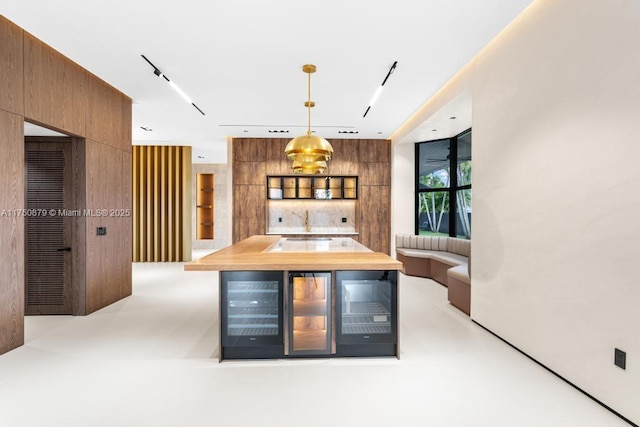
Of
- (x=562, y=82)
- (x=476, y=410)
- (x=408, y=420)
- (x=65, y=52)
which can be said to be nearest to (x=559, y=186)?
(x=562, y=82)

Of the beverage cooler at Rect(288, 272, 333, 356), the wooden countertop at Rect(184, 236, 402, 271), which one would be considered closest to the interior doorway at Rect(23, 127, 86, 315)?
Result: the wooden countertop at Rect(184, 236, 402, 271)

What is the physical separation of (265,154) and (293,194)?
1.08 meters

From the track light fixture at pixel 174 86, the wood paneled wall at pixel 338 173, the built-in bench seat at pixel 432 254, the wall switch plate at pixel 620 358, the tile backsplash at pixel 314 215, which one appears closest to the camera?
the wall switch plate at pixel 620 358

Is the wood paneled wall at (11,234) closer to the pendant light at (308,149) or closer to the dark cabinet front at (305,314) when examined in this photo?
the dark cabinet front at (305,314)

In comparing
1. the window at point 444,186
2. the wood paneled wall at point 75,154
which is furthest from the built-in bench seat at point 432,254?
the wood paneled wall at point 75,154

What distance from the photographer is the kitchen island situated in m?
2.98

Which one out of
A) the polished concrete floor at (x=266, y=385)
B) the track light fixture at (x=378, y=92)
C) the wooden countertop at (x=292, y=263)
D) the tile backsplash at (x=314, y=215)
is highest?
the track light fixture at (x=378, y=92)

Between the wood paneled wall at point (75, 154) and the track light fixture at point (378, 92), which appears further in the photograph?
the track light fixture at point (378, 92)

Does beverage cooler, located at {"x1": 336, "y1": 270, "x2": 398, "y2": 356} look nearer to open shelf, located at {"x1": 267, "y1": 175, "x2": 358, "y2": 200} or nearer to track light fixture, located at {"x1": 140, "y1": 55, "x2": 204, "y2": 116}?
track light fixture, located at {"x1": 140, "y1": 55, "x2": 204, "y2": 116}

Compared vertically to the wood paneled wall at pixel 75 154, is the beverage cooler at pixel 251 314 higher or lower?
lower

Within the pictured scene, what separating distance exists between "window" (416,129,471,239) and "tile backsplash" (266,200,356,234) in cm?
158

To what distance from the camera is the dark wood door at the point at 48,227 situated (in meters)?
4.38

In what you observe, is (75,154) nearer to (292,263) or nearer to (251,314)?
(251,314)

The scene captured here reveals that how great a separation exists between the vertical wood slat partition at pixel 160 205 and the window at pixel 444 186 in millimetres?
5669
